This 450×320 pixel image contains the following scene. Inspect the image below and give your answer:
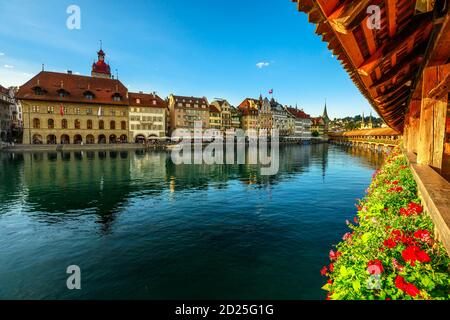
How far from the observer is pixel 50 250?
32.9ft

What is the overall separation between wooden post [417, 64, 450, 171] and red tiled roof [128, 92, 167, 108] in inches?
3133

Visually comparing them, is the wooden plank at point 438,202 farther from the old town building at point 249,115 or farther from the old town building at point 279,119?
the old town building at point 279,119

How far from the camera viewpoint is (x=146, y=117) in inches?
3152

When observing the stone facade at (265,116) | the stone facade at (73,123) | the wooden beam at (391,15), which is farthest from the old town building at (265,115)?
A: the wooden beam at (391,15)

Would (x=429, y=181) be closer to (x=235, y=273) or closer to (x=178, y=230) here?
(x=235, y=273)

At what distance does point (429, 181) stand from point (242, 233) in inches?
309

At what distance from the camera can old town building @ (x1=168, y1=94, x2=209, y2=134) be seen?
90.8 metres

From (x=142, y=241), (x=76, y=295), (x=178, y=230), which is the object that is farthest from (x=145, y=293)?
(x=178, y=230)

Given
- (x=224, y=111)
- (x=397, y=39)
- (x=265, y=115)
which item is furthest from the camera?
(x=265, y=115)

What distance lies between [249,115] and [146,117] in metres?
50.2

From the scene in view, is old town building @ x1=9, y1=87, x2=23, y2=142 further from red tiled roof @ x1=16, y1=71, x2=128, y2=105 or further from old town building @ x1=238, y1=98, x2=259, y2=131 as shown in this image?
old town building @ x1=238, y1=98, x2=259, y2=131

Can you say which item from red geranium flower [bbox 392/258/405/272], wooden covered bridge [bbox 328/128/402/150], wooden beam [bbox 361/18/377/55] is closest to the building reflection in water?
red geranium flower [bbox 392/258/405/272]

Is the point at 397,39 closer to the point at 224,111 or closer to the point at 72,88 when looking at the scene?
the point at 72,88

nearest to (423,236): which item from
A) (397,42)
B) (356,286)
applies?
(356,286)
